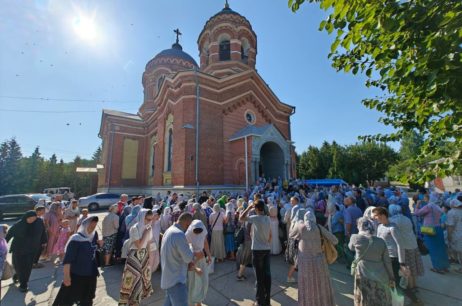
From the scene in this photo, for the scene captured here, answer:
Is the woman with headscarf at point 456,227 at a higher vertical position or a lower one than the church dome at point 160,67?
lower

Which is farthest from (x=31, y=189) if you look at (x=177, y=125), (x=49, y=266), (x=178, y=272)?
(x=178, y=272)

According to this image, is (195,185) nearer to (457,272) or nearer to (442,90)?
(457,272)

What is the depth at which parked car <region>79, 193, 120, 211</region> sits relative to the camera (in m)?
18.1

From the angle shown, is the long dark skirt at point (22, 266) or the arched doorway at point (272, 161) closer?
the long dark skirt at point (22, 266)

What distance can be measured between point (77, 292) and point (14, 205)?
1571cm

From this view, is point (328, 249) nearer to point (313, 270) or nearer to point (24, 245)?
point (313, 270)

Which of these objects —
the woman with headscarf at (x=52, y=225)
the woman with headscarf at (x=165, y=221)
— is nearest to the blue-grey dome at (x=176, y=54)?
the woman with headscarf at (x=52, y=225)

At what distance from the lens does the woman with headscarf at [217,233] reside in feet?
20.1

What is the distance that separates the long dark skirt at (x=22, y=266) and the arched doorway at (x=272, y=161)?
1470 cm

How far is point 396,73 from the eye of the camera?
2.47 metres

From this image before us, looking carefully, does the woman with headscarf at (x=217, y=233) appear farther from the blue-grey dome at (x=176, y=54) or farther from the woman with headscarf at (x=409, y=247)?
the blue-grey dome at (x=176, y=54)

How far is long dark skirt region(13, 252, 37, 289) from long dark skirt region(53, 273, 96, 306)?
2.48 meters

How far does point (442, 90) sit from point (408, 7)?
Answer: 0.94 metres

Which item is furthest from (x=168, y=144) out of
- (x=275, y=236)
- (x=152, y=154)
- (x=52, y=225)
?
(x=275, y=236)
